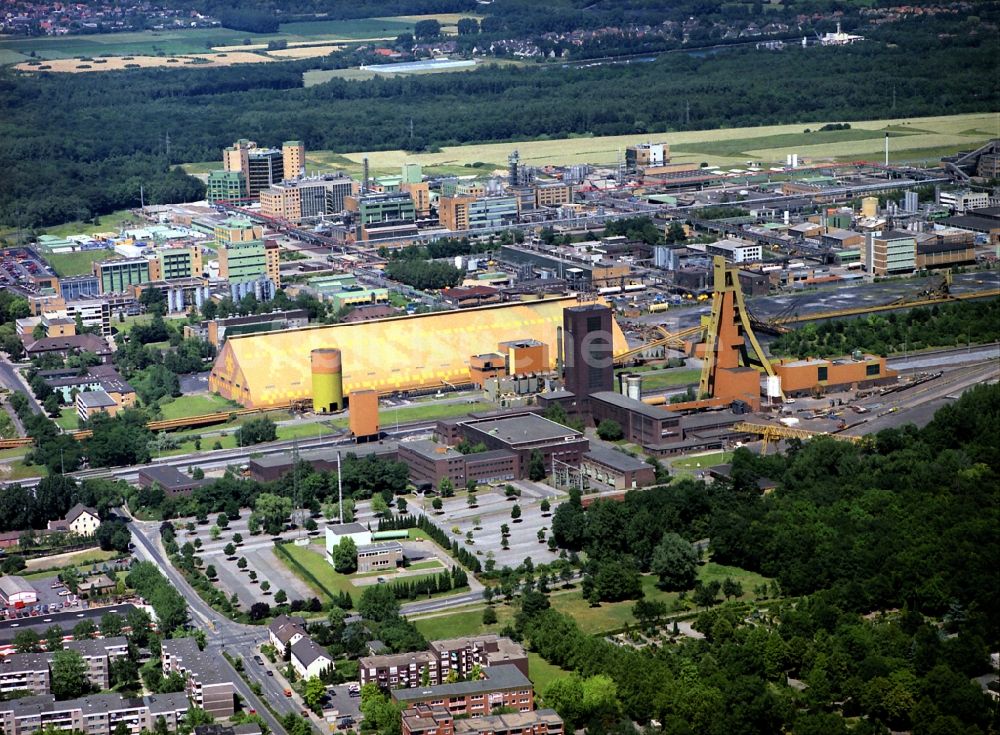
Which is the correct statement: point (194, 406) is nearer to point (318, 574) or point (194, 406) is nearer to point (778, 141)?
point (318, 574)

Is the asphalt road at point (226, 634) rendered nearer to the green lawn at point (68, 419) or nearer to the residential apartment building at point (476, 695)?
the residential apartment building at point (476, 695)

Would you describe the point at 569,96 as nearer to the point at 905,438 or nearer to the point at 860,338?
the point at 860,338

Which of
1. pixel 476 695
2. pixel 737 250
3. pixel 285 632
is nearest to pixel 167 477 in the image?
pixel 285 632

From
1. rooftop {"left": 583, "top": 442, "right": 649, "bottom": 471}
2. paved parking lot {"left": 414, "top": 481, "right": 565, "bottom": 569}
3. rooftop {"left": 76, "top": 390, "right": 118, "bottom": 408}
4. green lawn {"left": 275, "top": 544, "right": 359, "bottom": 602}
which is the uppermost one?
rooftop {"left": 76, "top": 390, "right": 118, "bottom": 408}

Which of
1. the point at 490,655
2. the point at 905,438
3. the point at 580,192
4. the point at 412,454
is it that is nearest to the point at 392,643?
the point at 490,655

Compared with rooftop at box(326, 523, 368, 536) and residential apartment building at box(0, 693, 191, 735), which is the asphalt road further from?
rooftop at box(326, 523, 368, 536)

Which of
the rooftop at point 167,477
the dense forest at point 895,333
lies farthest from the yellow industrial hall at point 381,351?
the rooftop at point 167,477

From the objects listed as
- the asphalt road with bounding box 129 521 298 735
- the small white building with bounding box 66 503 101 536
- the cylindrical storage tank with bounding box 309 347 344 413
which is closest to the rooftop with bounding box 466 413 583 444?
the cylindrical storage tank with bounding box 309 347 344 413
